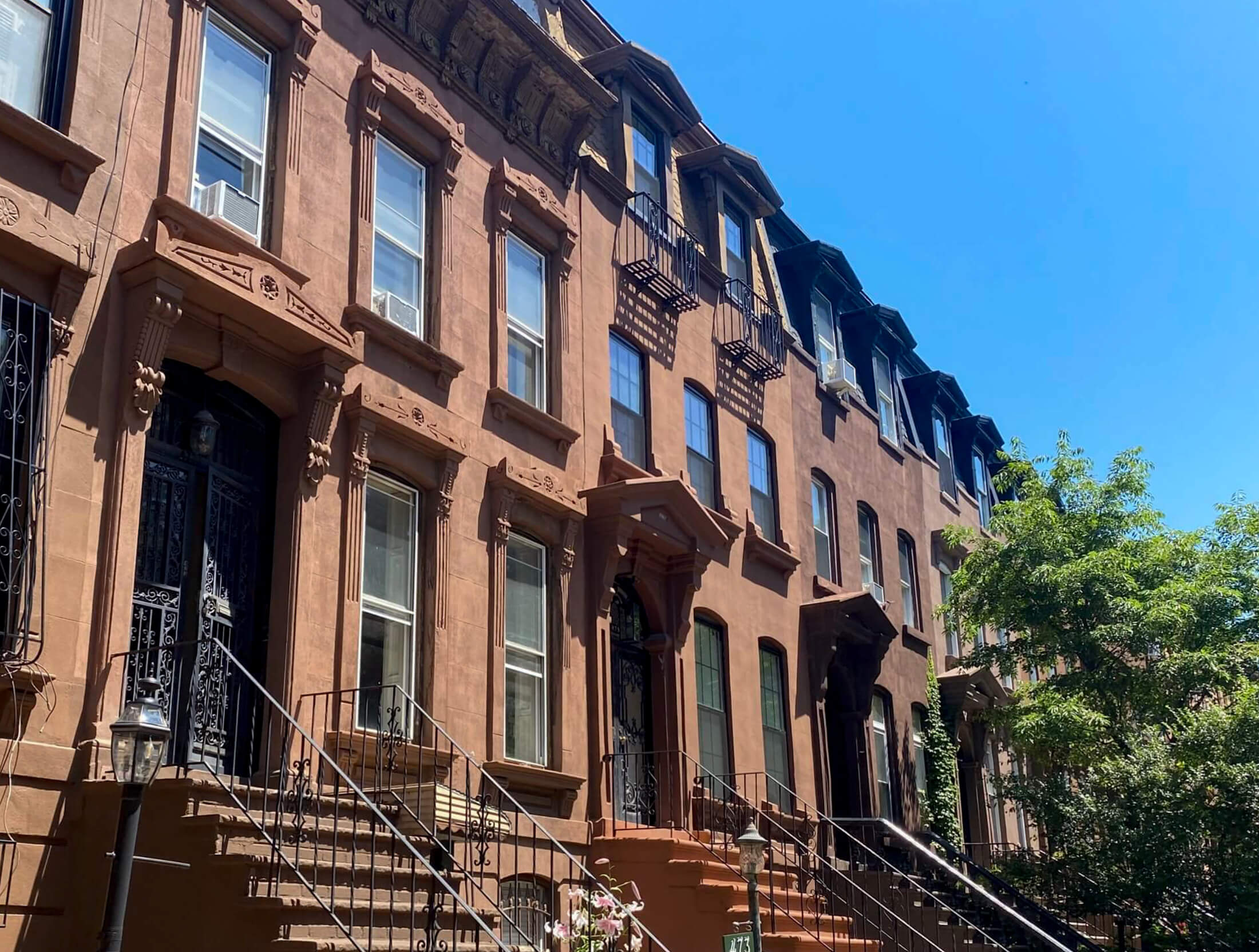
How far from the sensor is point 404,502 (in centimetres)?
1176

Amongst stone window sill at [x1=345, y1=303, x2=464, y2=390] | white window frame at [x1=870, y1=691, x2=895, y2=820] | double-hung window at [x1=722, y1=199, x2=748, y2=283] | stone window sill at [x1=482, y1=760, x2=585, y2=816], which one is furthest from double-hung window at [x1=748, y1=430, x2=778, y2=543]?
stone window sill at [x1=345, y1=303, x2=464, y2=390]

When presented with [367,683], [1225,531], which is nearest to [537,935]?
[367,683]

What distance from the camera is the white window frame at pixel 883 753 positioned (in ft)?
66.1

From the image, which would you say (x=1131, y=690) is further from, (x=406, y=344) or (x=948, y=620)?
(x=406, y=344)

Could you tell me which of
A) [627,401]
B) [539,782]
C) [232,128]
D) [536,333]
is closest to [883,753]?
[627,401]

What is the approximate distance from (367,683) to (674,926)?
3.82m

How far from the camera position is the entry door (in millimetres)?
9523

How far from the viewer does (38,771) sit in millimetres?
7805

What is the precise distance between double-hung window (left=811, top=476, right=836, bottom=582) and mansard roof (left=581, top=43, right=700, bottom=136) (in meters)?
6.09

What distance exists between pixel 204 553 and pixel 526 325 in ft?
17.3

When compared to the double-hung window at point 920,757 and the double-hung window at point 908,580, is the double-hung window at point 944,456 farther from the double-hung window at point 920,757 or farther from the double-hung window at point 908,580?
the double-hung window at point 920,757

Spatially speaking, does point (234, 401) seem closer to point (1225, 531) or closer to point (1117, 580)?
point (1117, 580)

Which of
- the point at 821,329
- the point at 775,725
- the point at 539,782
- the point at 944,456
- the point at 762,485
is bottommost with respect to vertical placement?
the point at 539,782

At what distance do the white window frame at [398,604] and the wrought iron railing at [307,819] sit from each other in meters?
0.97
